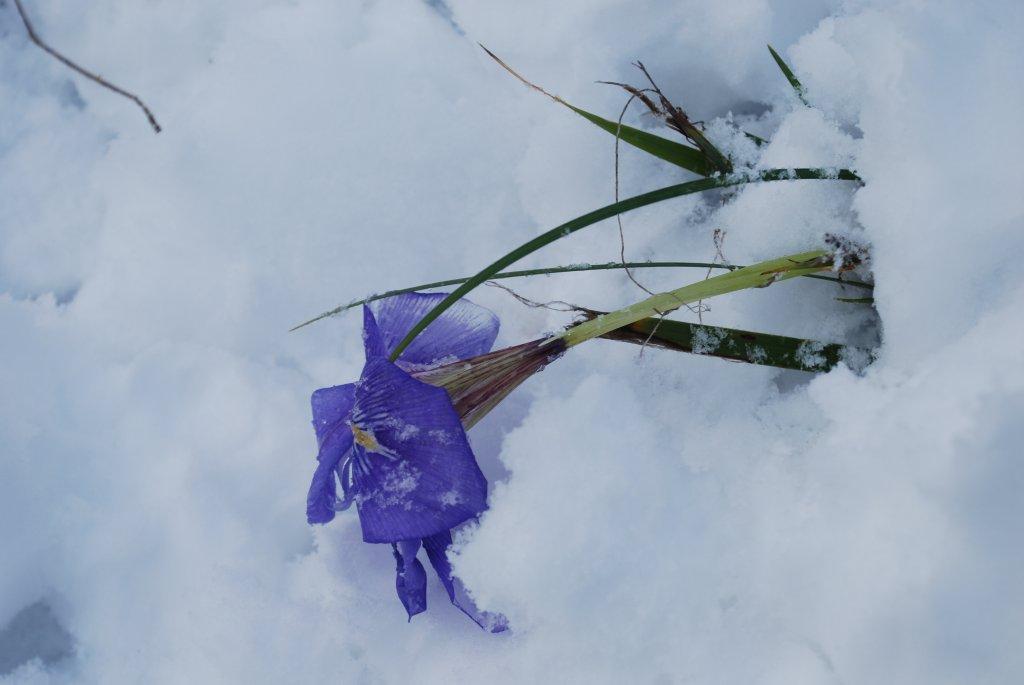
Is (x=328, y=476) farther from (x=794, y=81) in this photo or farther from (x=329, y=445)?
(x=794, y=81)

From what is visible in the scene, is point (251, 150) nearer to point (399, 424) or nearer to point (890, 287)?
point (399, 424)

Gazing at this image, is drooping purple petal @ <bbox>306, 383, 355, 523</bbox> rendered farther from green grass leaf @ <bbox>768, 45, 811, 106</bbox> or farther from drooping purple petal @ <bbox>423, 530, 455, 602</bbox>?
green grass leaf @ <bbox>768, 45, 811, 106</bbox>

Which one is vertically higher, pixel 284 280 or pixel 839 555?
pixel 839 555

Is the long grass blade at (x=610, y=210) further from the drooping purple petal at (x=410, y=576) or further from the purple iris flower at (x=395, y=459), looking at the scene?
the drooping purple petal at (x=410, y=576)

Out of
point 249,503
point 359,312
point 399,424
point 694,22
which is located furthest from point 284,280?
point 694,22

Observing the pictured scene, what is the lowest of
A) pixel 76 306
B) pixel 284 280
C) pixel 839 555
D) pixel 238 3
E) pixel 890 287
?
pixel 76 306

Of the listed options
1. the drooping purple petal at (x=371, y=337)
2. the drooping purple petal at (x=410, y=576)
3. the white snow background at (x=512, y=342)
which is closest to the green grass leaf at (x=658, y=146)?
the white snow background at (x=512, y=342)

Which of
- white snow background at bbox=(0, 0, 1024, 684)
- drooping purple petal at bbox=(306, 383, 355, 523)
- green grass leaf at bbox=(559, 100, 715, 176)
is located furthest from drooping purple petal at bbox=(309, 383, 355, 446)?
green grass leaf at bbox=(559, 100, 715, 176)
